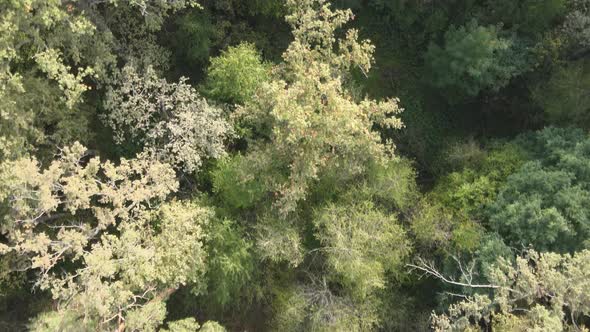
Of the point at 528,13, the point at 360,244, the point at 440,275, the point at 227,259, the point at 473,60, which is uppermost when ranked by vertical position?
the point at 528,13

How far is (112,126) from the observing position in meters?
18.7

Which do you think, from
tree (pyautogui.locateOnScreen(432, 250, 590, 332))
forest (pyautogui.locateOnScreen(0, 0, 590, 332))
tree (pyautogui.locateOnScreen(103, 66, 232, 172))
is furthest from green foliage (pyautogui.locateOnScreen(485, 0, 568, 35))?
tree (pyautogui.locateOnScreen(103, 66, 232, 172))

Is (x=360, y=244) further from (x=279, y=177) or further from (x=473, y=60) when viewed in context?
(x=473, y=60)

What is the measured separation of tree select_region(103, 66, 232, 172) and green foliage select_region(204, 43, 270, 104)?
2.80ft

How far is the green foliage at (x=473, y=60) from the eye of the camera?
61.2 ft

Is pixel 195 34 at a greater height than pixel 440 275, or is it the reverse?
pixel 195 34

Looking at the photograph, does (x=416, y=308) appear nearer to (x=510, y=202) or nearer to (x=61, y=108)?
(x=510, y=202)

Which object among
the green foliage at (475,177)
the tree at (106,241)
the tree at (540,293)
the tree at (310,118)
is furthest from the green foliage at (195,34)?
the tree at (540,293)

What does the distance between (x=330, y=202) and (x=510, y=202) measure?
6156mm

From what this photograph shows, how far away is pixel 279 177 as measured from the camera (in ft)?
57.8

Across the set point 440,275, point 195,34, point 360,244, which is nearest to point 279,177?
point 360,244

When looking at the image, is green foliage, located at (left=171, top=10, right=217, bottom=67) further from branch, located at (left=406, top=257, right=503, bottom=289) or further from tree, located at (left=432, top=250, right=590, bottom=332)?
tree, located at (left=432, top=250, right=590, bottom=332)

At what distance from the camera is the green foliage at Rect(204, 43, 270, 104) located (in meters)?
18.5

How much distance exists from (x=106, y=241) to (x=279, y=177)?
582 centimetres
